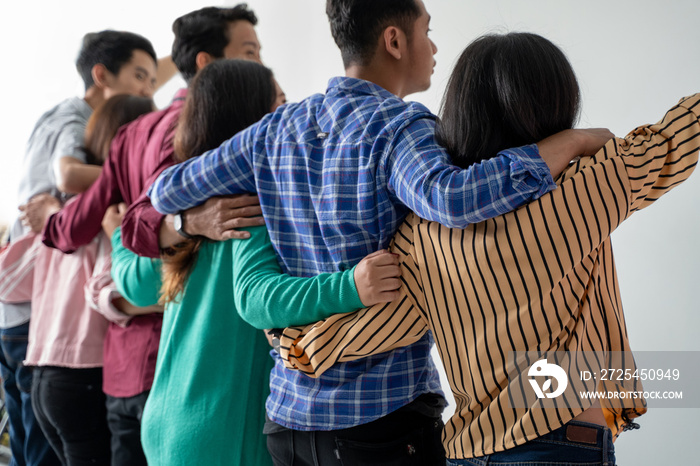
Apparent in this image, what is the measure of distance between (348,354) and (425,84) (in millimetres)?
581

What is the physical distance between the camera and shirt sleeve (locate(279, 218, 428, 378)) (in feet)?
3.67

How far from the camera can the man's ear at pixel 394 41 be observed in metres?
1.30

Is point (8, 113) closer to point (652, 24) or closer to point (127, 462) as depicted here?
point (127, 462)

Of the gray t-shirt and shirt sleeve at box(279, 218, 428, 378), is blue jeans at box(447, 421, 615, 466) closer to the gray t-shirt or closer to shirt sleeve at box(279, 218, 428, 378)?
shirt sleeve at box(279, 218, 428, 378)

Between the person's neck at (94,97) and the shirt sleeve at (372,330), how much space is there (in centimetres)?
175

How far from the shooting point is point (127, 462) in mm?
1812

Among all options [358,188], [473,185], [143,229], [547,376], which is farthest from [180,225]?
[547,376]

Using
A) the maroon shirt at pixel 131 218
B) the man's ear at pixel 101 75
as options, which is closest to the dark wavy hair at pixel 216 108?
the maroon shirt at pixel 131 218

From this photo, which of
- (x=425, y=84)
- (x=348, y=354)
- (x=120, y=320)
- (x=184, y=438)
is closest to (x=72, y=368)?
(x=120, y=320)

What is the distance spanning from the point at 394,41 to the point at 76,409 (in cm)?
143

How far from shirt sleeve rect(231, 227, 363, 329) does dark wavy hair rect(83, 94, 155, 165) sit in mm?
1027

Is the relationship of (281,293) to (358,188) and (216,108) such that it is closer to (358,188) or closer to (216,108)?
(358,188)

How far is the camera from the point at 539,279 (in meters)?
0.95

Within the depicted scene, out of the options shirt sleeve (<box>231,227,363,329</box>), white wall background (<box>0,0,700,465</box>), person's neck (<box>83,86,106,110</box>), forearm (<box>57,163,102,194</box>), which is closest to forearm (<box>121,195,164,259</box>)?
shirt sleeve (<box>231,227,363,329</box>)
